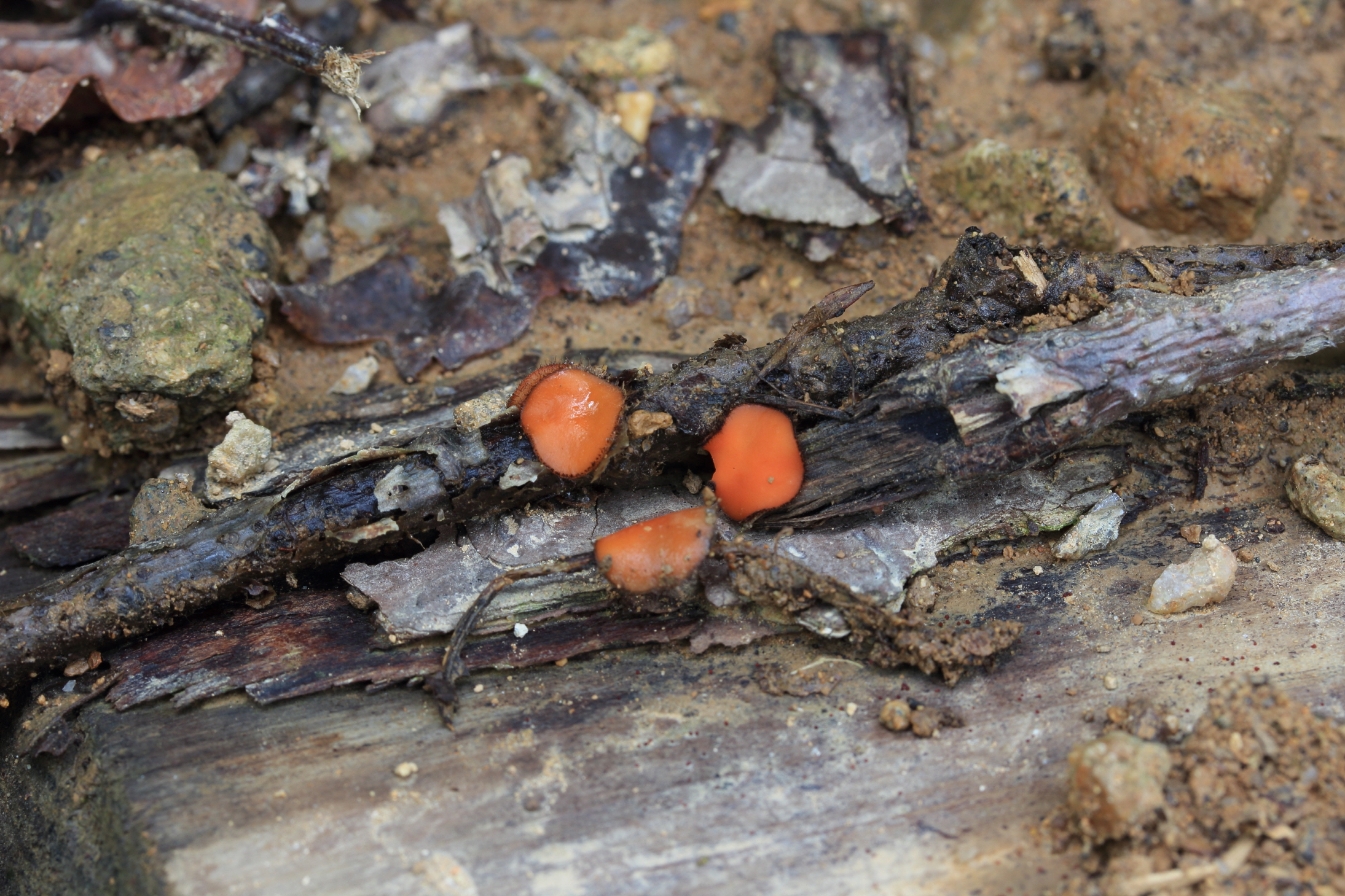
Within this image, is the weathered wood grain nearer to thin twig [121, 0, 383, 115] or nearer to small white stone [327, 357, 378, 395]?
small white stone [327, 357, 378, 395]

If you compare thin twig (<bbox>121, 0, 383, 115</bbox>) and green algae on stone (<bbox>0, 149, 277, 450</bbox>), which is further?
thin twig (<bbox>121, 0, 383, 115</bbox>)

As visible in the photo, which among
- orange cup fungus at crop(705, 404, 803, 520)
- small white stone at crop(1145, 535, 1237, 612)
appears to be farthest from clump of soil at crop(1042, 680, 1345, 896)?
orange cup fungus at crop(705, 404, 803, 520)

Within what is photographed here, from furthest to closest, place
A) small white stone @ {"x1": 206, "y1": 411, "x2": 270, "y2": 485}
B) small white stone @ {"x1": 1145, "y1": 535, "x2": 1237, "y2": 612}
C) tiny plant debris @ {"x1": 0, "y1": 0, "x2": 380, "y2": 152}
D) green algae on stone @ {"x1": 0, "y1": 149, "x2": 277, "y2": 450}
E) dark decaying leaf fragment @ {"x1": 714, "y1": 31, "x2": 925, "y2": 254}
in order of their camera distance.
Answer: dark decaying leaf fragment @ {"x1": 714, "y1": 31, "x2": 925, "y2": 254} → tiny plant debris @ {"x1": 0, "y1": 0, "x2": 380, "y2": 152} → green algae on stone @ {"x1": 0, "y1": 149, "x2": 277, "y2": 450} → small white stone @ {"x1": 206, "y1": 411, "x2": 270, "y2": 485} → small white stone @ {"x1": 1145, "y1": 535, "x2": 1237, "y2": 612}

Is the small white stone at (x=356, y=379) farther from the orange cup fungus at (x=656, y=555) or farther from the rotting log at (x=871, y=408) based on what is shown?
the orange cup fungus at (x=656, y=555)

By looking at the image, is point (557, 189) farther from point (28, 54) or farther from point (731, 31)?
point (28, 54)

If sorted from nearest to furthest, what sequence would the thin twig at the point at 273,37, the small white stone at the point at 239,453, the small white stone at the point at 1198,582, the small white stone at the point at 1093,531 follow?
the small white stone at the point at 1198,582
the small white stone at the point at 1093,531
the small white stone at the point at 239,453
the thin twig at the point at 273,37

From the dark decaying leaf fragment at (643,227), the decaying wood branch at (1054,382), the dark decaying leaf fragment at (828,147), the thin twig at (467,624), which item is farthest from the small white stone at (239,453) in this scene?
the dark decaying leaf fragment at (828,147)

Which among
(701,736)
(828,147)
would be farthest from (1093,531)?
(828,147)
